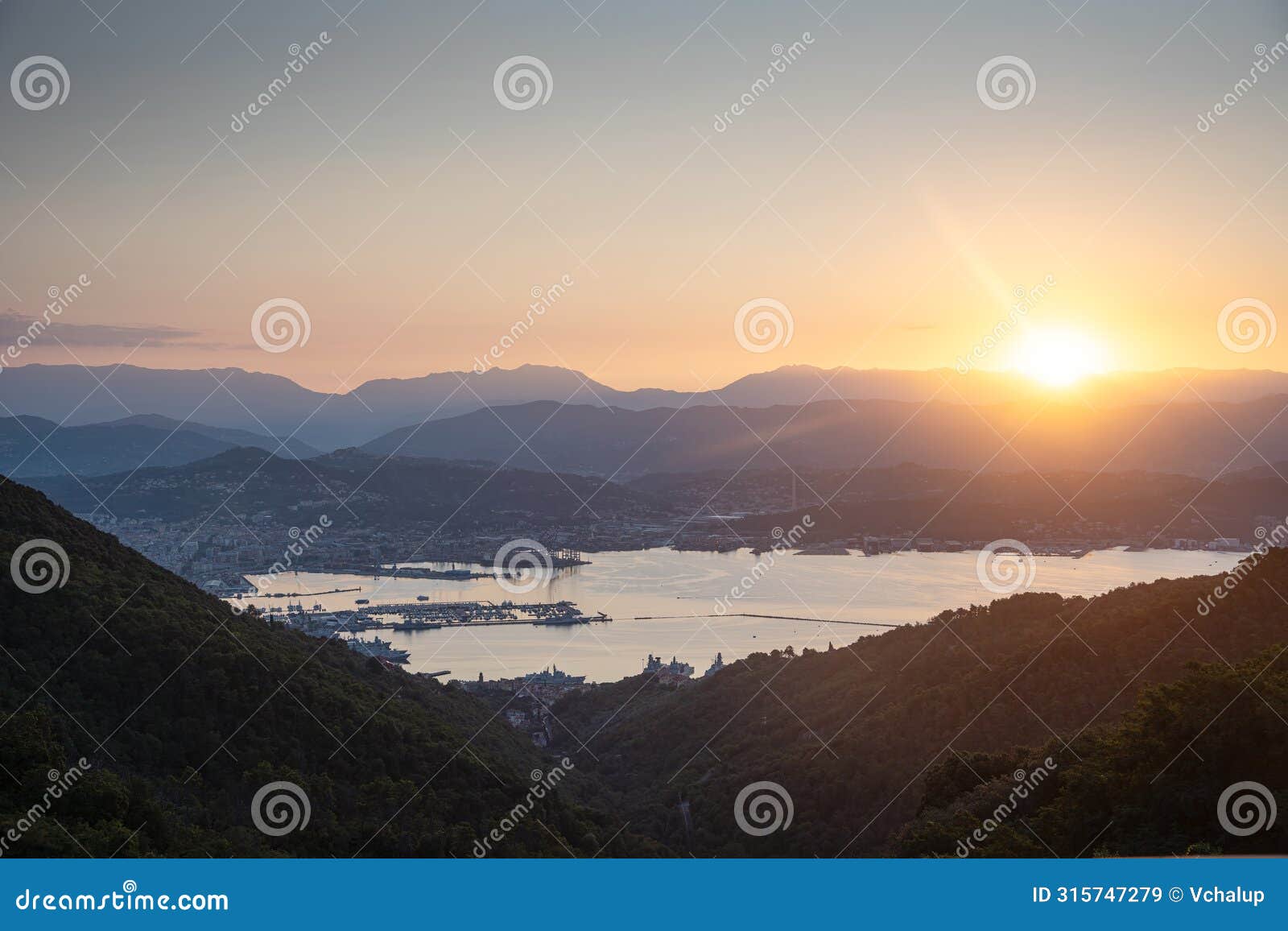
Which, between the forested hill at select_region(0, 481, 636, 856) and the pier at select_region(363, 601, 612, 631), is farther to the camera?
the pier at select_region(363, 601, 612, 631)

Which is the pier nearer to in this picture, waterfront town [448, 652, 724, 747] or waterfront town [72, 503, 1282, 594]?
waterfront town [72, 503, 1282, 594]

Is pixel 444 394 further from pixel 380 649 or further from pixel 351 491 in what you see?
pixel 380 649

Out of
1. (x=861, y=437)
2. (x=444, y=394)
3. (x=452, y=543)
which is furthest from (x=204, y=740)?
(x=444, y=394)

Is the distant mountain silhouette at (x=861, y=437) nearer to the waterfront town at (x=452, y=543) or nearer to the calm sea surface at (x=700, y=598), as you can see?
the waterfront town at (x=452, y=543)

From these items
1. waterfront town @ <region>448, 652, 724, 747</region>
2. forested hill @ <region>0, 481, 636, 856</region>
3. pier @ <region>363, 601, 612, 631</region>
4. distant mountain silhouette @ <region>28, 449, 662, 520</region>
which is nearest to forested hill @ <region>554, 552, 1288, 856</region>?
waterfront town @ <region>448, 652, 724, 747</region>

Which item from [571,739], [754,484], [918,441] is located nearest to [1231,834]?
[571,739]

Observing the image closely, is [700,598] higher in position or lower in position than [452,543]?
lower
